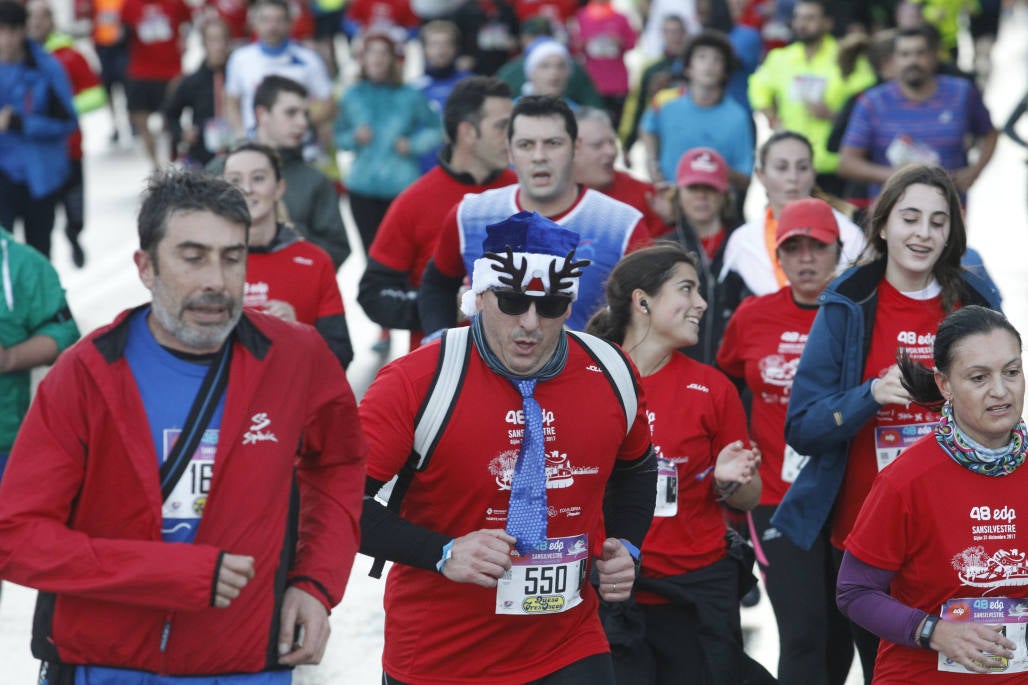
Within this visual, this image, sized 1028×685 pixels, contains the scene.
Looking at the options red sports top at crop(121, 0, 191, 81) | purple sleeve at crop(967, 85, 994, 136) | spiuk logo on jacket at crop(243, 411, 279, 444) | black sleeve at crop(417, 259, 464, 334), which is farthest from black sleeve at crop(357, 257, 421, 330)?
A: red sports top at crop(121, 0, 191, 81)

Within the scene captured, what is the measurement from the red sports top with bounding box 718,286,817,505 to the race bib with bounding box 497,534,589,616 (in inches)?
75.9

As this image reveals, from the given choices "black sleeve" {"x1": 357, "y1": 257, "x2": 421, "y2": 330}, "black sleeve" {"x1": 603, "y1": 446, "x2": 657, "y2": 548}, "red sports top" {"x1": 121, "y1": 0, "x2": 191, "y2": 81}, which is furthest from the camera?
"red sports top" {"x1": 121, "y1": 0, "x2": 191, "y2": 81}

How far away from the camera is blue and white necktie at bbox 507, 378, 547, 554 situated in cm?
459

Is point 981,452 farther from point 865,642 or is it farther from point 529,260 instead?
point 865,642

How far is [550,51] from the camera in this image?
12156mm

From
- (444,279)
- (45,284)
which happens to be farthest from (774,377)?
(45,284)

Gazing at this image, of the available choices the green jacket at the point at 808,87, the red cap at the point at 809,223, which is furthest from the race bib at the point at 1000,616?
the green jacket at the point at 808,87

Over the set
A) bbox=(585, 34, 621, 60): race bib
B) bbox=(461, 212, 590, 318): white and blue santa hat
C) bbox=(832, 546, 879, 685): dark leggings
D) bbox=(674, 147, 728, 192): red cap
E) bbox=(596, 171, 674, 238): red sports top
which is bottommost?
bbox=(832, 546, 879, 685): dark leggings

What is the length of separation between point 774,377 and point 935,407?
105 centimetres

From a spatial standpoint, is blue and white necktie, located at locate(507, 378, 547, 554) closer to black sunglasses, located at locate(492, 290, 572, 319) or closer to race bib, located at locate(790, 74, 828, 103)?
black sunglasses, located at locate(492, 290, 572, 319)

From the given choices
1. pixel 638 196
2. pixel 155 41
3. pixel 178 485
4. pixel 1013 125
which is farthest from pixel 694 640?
pixel 155 41

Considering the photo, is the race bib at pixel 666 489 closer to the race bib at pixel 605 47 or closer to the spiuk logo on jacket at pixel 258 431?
the spiuk logo on jacket at pixel 258 431

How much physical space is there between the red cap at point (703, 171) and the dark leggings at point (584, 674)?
14.4ft

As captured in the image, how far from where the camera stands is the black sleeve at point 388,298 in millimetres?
7703
